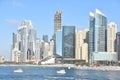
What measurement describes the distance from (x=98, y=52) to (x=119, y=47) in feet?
37.3

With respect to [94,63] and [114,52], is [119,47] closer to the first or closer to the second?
[114,52]

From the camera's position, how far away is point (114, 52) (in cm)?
19650

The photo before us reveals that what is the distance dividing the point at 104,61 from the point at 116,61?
5.45m

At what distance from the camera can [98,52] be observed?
194 meters

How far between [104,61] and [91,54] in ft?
33.5

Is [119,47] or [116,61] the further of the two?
[119,47]

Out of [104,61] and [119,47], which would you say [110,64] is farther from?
[119,47]

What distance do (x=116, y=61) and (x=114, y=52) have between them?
36.0 feet

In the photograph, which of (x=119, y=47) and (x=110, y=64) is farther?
(x=119, y=47)

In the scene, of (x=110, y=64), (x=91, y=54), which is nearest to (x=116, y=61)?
(x=110, y=64)

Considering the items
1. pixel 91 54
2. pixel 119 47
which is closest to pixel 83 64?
pixel 91 54

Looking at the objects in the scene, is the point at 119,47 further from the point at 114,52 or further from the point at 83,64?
the point at 83,64

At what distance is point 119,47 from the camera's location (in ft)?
653

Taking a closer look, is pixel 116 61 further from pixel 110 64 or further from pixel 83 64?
pixel 83 64
